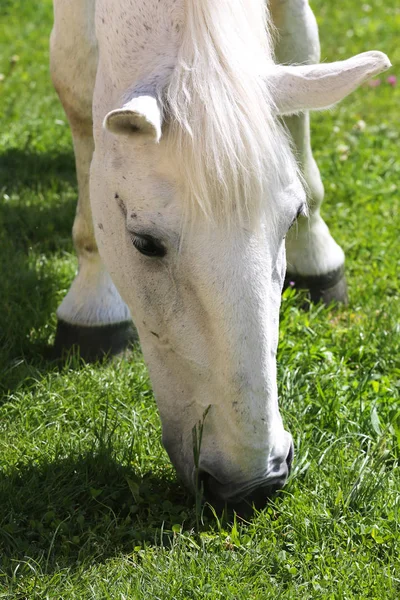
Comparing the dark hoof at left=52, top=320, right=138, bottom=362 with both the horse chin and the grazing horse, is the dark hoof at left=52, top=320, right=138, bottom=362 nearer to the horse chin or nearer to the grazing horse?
the grazing horse

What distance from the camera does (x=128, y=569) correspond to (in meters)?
2.46

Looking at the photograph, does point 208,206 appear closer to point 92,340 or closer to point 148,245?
point 148,245

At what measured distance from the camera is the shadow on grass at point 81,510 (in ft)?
8.34

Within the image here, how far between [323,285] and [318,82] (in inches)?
68.8

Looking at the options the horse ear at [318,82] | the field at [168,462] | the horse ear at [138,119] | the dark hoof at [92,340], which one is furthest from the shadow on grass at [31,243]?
the horse ear at [318,82]

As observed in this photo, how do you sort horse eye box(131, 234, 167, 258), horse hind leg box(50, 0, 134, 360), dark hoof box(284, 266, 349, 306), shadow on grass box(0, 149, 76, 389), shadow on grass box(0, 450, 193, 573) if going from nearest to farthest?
horse eye box(131, 234, 167, 258), shadow on grass box(0, 450, 193, 573), horse hind leg box(50, 0, 134, 360), shadow on grass box(0, 149, 76, 389), dark hoof box(284, 266, 349, 306)

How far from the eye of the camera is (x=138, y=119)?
2184mm

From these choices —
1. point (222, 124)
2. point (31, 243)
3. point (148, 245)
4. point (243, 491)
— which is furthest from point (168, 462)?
point (31, 243)

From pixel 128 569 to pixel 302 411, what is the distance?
99 centimetres

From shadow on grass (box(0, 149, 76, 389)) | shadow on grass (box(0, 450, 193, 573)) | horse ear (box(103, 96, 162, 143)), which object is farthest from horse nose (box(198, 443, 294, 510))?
shadow on grass (box(0, 149, 76, 389))

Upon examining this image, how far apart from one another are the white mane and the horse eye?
18 cm

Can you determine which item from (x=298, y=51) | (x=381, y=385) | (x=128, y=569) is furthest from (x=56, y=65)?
(x=128, y=569)

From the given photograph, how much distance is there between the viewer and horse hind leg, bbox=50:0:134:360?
3.53m

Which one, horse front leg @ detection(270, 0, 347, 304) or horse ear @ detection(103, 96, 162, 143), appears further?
horse front leg @ detection(270, 0, 347, 304)
